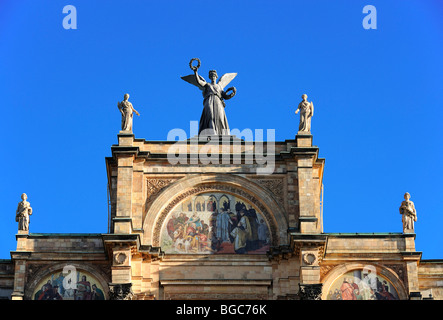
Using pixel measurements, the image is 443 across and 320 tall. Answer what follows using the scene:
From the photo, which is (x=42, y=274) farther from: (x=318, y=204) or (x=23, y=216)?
(x=318, y=204)

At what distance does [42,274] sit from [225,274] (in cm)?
689

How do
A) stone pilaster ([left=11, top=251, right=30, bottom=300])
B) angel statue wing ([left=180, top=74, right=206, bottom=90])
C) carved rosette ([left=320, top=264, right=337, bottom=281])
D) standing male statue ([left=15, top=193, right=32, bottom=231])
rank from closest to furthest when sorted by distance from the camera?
stone pilaster ([left=11, top=251, right=30, bottom=300]), carved rosette ([left=320, top=264, right=337, bottom=281]), standing male statue ([left=15, top=193, right=32, bottom=231]), angel statue wing ([left=180, top=74, right=206, bottom=90])

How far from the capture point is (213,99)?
4847 centimetres

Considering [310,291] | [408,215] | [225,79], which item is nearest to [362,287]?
[310,291]

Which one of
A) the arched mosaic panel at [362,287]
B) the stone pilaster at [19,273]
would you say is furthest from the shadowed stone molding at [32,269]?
the arched mosaic panel at [362,287]

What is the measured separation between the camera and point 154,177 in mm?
45750

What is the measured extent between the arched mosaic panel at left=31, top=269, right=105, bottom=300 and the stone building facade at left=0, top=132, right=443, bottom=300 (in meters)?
0.04

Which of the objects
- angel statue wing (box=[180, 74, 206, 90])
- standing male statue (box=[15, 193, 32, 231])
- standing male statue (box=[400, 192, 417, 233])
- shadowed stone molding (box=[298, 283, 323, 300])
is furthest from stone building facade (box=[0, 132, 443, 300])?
angel statue wing (box=[180, 74, 206, 90])

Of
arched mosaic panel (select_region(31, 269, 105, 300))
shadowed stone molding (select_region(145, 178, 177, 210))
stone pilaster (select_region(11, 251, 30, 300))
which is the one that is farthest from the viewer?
shadowed stone molding (select_region(145, 178, 177, 210))

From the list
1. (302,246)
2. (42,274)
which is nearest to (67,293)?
(42,274)

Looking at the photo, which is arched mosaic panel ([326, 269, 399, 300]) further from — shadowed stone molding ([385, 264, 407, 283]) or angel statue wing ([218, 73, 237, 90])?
angel statue wing ([218, 73, 237, 90])

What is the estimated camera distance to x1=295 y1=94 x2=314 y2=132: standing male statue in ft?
153
